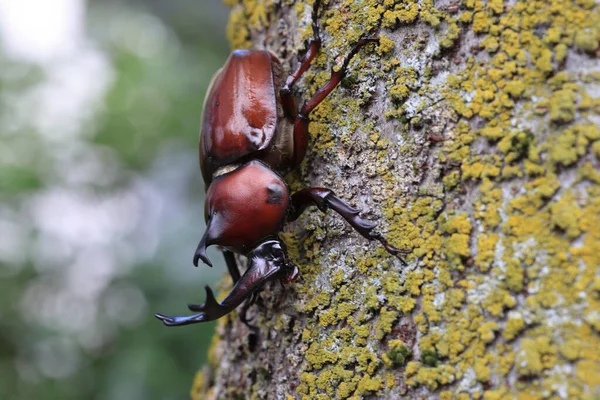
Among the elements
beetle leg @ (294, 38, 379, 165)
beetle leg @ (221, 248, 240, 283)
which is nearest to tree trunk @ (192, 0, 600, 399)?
beetle leg @ (294, 38, 379, 165)

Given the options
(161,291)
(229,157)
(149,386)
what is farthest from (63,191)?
(229,157)

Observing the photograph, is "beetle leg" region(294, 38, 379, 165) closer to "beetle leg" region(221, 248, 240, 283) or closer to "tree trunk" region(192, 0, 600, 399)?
"tree trunk" region(192, 0, 600, 399)

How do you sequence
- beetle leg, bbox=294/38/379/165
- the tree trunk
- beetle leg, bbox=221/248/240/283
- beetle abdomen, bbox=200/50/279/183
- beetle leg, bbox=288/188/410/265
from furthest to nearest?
beetle leg, bbox=221/248/240/283 → beetle abdomen, bbox=200/50/279/183 → beetle leg, bbox=294/38/379/165 → beetle leg, bbox=288/188/410/265 → the tree trunk

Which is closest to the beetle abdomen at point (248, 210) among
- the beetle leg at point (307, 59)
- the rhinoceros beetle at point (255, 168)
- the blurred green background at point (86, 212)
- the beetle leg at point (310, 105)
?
the rhinoceros beetle at point (255, 168)

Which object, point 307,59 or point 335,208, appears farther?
point 307,59

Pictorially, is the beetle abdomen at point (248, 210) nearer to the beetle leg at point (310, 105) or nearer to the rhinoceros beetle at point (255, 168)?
the rhinoceros beetle at point (255, 168)

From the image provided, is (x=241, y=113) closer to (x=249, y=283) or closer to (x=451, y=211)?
(x=249, y=283)

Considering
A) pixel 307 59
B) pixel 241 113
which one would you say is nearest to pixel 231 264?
pixel 241 113

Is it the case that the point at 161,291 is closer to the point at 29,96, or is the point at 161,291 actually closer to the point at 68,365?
the point at 68,365
